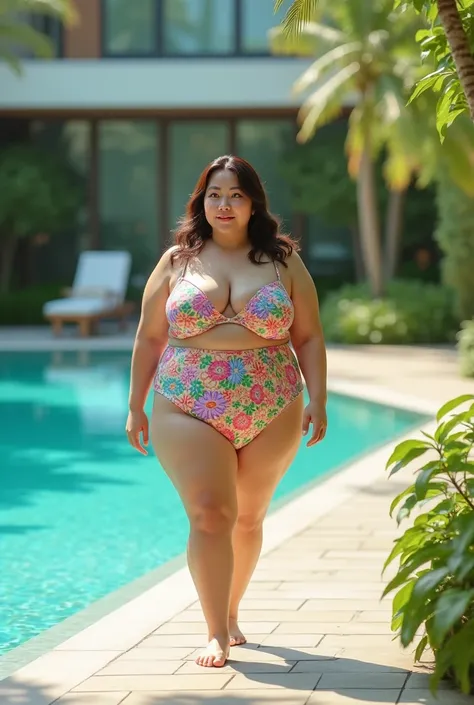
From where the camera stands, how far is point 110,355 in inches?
680

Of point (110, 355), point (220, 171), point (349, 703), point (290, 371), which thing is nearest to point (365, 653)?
point (349, 703)

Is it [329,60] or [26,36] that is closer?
[329,60]

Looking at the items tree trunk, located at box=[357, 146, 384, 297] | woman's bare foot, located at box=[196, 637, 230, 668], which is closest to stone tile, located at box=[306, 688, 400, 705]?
woman's bare foot, located at box=[196, 637, 230, 668]

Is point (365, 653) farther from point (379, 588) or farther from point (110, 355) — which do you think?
point (110, 355)

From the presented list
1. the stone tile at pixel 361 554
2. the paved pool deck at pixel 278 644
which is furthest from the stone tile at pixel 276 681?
the stone tile at pixel 361 554

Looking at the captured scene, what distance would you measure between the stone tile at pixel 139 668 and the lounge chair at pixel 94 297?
49.3ft

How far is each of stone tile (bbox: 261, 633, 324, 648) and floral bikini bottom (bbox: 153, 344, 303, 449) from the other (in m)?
0.69

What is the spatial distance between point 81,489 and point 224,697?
5.22 metres

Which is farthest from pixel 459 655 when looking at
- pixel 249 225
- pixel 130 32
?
pixel 130 32

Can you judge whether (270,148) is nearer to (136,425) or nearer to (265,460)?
(136,425)

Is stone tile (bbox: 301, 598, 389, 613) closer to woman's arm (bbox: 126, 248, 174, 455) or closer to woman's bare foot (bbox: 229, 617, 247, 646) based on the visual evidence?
woman's bare foot (bbox: 229, 617, 247, 646)

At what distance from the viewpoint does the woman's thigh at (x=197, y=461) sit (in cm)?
396

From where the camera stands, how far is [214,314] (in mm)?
4141

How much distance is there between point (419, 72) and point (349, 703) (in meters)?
15.1
